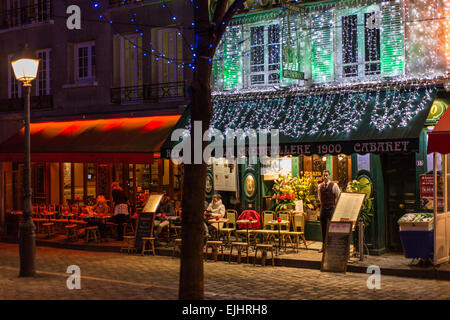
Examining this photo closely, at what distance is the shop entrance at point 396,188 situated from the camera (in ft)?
47.3

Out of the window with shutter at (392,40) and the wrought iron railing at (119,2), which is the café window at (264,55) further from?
the wrought iron railing at (119,2)

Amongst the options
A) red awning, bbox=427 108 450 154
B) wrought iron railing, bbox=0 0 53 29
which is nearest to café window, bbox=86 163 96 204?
wrought iron railing, bbox=0 0 53 29

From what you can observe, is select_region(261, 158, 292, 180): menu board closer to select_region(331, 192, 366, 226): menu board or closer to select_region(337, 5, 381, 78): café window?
select_region(337, 5, 381, 78): café window

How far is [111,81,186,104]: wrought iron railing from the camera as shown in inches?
714

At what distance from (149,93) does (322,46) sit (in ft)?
18.8

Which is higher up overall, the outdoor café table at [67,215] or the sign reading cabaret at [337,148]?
the sign reading cabaret at [337,148]

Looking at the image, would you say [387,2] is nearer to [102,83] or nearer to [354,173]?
[354,173]

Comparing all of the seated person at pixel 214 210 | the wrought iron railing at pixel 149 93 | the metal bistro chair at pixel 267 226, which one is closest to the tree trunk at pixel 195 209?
the metal bistro chair at pixel 267 226

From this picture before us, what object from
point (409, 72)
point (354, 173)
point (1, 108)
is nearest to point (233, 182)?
point (354, 173)

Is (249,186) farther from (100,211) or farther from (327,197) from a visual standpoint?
(100,211)

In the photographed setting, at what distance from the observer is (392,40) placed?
14375 mm

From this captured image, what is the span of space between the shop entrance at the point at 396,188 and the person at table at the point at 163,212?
5663 millimetres

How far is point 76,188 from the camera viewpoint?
67.8ft

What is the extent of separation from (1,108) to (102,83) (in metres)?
5.06
